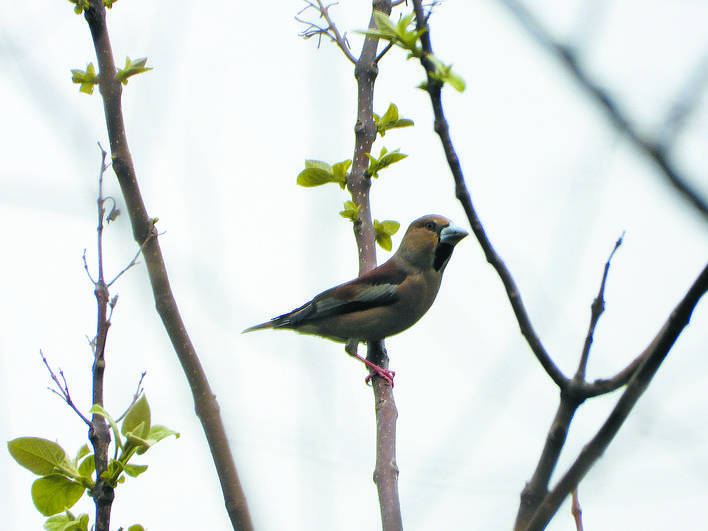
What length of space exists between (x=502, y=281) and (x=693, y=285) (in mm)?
607

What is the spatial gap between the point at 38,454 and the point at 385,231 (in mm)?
3326

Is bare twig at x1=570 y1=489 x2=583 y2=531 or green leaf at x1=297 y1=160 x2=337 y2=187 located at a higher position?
green leaf at x1=297 y1=160 x2=337 y2=187

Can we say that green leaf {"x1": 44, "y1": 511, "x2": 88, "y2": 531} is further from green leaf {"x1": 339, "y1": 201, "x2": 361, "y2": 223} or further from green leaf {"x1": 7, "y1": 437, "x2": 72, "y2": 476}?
green leaf {"x1": 339, "y1": 201, "x2": 361, "y2": 223}

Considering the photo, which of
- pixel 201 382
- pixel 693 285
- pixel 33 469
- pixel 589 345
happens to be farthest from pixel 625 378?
pixel 33 469

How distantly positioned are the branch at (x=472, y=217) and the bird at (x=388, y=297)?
3899 millimetres

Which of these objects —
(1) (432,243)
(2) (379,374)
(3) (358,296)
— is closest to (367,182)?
(2) (379,374)

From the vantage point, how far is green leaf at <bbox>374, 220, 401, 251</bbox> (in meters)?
5.65

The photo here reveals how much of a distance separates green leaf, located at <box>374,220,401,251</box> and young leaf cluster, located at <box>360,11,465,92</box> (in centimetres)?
293

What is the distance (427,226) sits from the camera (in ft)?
24.6

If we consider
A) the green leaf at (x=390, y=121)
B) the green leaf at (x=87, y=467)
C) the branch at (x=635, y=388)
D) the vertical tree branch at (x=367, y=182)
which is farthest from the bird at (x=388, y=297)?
the branch at (x=635, y=388)

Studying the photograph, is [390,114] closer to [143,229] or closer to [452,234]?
[452,234]

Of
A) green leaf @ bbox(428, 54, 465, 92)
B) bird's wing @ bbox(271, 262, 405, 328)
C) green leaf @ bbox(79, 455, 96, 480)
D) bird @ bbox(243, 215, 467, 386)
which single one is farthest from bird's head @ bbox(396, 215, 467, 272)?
green leaf @ bbox(428, 54, 465, 92)

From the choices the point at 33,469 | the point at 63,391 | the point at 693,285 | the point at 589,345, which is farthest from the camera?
the point at 33,469

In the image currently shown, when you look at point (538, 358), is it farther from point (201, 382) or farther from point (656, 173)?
point (201, 382)
